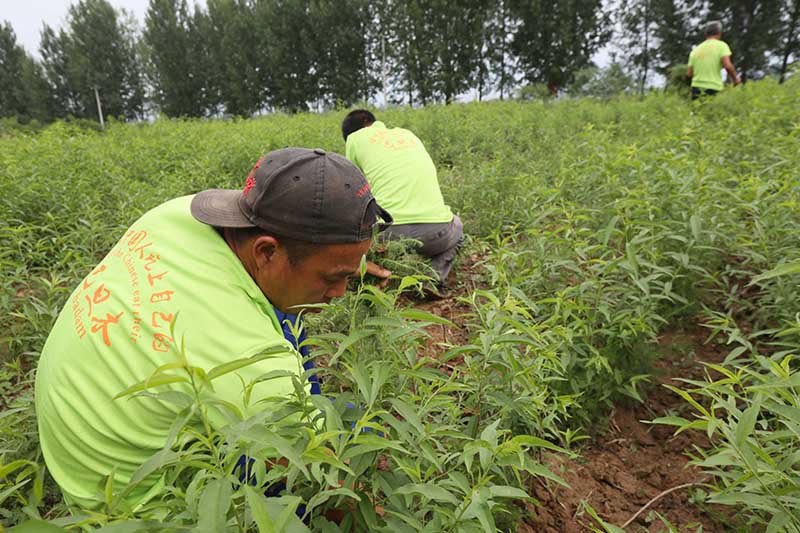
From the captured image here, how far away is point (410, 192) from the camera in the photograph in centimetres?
353

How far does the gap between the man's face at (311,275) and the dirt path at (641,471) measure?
17.4 inches

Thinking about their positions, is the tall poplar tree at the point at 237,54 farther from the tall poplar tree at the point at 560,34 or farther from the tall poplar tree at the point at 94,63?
the tall poplar tree at the point at 560,34

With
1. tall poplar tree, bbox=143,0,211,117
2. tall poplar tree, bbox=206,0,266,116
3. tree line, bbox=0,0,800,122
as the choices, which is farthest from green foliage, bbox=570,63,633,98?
tall poplar tree, bbox=143,0,211,117

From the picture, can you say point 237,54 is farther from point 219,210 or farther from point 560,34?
point 219,210

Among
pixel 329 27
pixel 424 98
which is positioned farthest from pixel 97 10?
pixel 424 98

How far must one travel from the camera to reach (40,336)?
2326 millimetres

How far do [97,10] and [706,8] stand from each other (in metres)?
46.8

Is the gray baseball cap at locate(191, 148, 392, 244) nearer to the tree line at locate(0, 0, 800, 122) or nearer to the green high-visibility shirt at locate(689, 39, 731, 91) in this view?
the green high-visibility shirt at locate(689, 39, 731, 91)

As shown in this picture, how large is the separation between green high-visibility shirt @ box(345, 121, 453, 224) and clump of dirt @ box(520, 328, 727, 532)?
1851 millimetres

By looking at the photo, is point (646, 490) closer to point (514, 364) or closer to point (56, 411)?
point (514, 364)

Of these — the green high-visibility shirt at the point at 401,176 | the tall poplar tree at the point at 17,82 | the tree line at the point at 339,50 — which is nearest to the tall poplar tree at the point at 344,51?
the tree line at the point at 339,50

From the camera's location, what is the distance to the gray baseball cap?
1.41m

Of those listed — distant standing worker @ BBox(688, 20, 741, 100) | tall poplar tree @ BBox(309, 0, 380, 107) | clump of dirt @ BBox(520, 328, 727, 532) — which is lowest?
clump of dirt @ BBox(520, 328, 727, 532)

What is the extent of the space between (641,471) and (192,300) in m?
1.89
